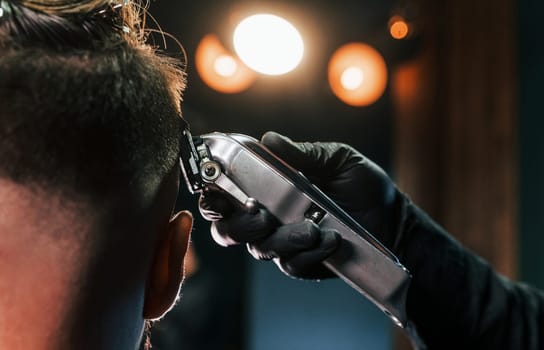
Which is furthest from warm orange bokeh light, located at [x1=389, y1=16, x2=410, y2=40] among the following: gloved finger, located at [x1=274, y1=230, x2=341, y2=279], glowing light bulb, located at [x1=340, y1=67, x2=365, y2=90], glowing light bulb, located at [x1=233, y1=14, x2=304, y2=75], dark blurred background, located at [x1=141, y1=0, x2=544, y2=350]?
gloved finger, located at [x1=274, y1=230, x2=341, y2=279]

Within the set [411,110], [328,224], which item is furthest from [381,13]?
[328,224]

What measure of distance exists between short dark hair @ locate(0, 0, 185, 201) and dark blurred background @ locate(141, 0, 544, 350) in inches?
43.8

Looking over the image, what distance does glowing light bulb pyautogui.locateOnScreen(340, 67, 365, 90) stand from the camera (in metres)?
2.08

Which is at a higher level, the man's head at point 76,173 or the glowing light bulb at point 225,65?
the man's head at point 76,173

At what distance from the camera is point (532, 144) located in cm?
188

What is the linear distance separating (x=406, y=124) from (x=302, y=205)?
1.73 m

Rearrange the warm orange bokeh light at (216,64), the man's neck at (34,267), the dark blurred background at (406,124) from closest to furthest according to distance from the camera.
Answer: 1. the man's neck at (34,267)
2. the warm orange bokeh light at (216,64)
3. the dark blurred background at (406,124)

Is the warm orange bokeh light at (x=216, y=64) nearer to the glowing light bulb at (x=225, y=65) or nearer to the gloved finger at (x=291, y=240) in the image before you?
the glowing light bulb at (x=225, y=65)

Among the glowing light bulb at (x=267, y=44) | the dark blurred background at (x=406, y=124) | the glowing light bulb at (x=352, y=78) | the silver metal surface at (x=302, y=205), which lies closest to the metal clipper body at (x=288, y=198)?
the silver metal surface at (x=302, y=205)

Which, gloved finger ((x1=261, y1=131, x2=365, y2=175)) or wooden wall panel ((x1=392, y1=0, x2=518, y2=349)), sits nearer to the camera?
gloved finger ((x1=261, y1=131, x2=365, y2=175))

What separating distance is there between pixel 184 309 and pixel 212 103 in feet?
2.49

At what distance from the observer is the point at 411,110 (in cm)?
219

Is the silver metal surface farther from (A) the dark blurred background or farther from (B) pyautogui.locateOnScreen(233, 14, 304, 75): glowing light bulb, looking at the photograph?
(A) the dark blurred background

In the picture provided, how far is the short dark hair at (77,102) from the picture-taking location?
17.9 inches
